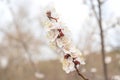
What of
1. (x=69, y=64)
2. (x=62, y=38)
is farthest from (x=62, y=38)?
(x=69, y=64)

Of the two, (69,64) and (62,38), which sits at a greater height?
(62,38)

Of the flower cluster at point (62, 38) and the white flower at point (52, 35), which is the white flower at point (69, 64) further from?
the white flower at point (52, 35)

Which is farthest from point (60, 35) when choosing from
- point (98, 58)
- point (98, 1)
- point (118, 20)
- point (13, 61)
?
point (13, 61)

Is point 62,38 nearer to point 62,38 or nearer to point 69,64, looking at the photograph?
point 62,38

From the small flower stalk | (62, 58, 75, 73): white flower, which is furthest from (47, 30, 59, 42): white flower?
(62, 58, 75, 73): white flower

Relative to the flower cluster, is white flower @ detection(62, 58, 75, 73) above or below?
below

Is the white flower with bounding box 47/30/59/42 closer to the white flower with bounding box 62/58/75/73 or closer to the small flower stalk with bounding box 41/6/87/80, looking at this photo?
the small flower stalk with bounding box 41/6/87/80

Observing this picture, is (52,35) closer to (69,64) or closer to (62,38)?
(62,38)
